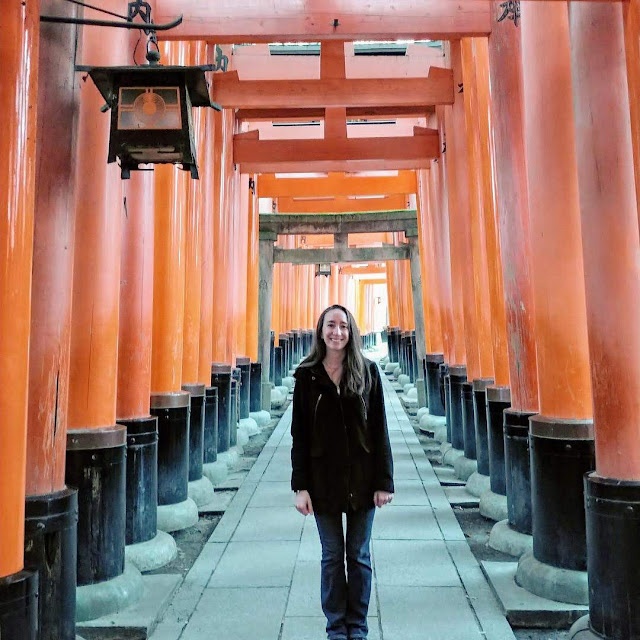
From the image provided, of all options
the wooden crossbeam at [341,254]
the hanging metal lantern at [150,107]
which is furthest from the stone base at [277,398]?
the hanging metal lantern at [150,107]

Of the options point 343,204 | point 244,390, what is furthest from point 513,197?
point 343,204

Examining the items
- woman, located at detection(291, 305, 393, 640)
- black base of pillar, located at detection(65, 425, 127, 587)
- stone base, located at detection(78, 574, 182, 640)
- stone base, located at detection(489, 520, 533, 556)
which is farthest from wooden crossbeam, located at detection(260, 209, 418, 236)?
woman, located at detection(291, 305, 393, 640)

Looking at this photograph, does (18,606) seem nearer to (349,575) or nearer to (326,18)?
(349,575)

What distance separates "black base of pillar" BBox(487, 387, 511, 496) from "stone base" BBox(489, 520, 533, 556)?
674mm

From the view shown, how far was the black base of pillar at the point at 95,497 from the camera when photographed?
3.27 m

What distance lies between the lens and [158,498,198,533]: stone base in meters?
4.79

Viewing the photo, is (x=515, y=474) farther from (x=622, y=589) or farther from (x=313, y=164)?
(x=313, y=164)

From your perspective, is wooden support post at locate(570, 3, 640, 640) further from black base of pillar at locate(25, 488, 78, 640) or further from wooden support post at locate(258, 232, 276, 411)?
wooden support post at locate(258, 232, 276, 411)

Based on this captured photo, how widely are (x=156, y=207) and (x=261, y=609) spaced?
3246 millimetres

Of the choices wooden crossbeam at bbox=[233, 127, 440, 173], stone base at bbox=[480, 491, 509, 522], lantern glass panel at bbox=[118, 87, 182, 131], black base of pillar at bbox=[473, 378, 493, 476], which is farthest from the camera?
wooden crossbeam at bbox=[233, 127, 440, 173]

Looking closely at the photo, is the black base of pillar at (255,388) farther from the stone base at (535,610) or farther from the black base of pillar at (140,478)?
the stone base at (535,610)

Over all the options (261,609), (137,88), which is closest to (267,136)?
(137,88)

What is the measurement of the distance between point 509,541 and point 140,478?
250cm

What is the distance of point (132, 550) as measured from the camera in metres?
3.97
